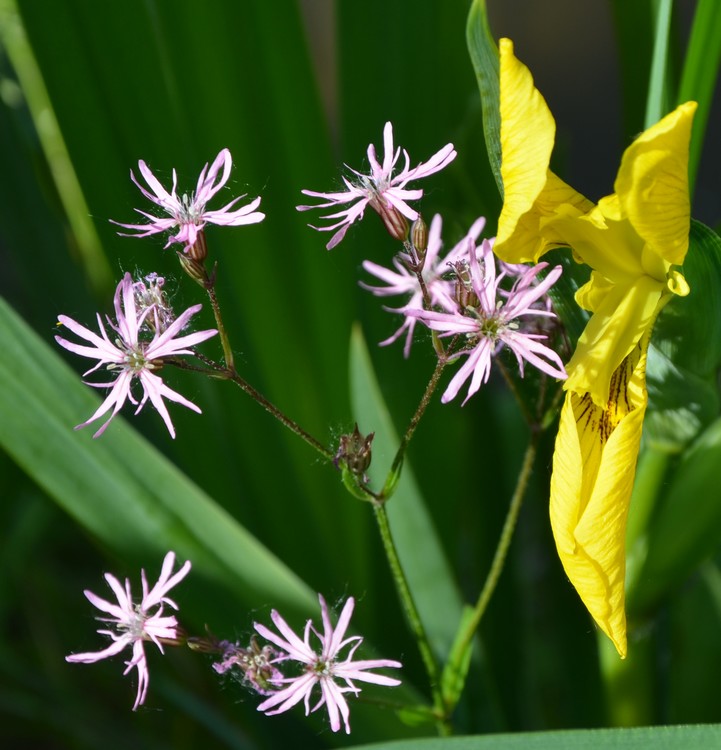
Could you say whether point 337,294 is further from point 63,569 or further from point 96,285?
point 63,569

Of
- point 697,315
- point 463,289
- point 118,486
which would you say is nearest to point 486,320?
point 463,289

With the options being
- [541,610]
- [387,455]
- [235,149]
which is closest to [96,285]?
[235,149]

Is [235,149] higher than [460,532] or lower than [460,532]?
higher

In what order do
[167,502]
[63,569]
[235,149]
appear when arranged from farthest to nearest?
[63,569]
[235,149]
[167,502]

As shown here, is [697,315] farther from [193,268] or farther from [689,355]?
[193,268]

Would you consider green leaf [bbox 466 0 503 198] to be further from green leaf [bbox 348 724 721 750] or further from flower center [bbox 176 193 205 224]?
green leaf [bbox 348 724 721 750]

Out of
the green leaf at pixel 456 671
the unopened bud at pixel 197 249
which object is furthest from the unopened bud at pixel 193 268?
the green leaf at pixel 456 671
